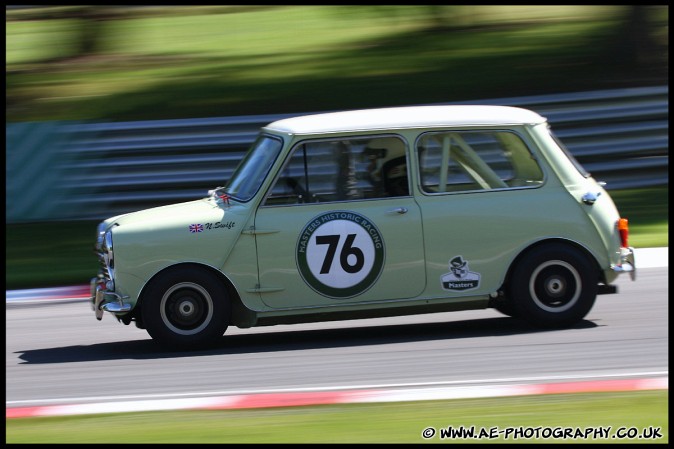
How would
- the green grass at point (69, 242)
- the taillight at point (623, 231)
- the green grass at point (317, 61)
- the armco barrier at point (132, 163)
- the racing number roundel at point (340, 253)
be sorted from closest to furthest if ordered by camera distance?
the racing number roundel at point (340, 253) → the taillight at point (623, 231) → the green grass at point (69, 242) → the armco barrier at point (132, 163) → the green grass at point (317, 61)

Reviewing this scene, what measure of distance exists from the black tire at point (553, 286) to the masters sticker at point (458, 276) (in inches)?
13.3

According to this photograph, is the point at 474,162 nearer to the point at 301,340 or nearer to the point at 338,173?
the point at 338,173

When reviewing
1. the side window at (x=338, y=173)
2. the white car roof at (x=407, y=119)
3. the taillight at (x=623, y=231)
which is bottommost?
the taillight at (x=623, y=231)

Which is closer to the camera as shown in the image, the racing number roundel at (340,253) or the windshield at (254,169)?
the racing number roundel at (340,253)

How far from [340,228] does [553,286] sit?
1681 mm

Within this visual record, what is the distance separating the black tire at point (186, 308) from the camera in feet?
25.1

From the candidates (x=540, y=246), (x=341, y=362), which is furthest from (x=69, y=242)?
(x=540, y=246)

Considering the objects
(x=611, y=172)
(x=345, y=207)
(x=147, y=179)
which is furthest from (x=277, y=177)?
(x=611, y=172)

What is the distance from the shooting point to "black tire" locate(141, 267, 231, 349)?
7637 millimetres

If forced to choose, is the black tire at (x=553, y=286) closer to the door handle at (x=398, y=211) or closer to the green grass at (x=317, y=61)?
the door handle at (x=398, y=211)

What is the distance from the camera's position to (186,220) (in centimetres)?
766

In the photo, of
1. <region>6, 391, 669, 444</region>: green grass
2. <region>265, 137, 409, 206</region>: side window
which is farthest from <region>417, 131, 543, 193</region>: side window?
<region>6, 391, 669, 444</region>: green grass

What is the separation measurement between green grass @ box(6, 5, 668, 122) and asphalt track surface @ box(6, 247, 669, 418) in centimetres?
892

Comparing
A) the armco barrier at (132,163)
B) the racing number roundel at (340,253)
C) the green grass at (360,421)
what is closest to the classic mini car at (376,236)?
the racing number roundel at (340,253)
